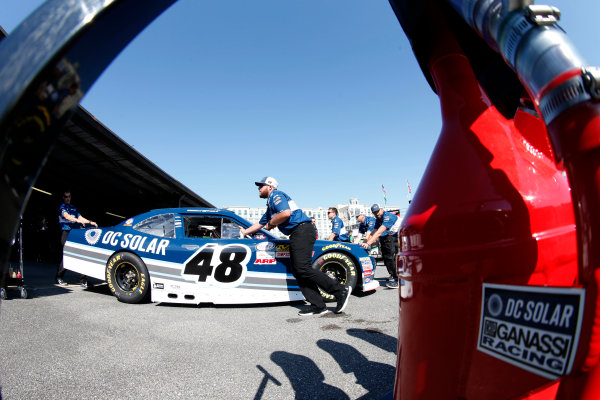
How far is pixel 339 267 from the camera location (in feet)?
14.5

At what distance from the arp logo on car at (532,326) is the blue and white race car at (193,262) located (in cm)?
387

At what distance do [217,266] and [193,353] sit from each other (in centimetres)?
192

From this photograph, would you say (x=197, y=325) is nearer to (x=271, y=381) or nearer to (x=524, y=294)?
(x=271, y=381)

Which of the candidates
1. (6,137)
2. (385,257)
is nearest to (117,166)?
(385,257)

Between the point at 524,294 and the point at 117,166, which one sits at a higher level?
the point at 117,166

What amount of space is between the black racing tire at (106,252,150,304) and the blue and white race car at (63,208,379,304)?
0.01m

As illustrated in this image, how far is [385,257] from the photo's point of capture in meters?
5.90

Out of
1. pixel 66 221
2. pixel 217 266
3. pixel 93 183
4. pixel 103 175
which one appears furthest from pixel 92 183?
pixel 217 266

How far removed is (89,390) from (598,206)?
2472mm

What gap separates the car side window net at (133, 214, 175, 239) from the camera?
14.5 feet

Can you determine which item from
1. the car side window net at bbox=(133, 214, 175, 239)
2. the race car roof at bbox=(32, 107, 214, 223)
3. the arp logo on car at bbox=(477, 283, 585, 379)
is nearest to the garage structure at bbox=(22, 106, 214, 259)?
the race car roof at bbox=(32, 107, 214, 223)

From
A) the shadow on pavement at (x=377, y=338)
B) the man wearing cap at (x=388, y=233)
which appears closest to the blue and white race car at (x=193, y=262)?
the man wearing cap at (x=388, y=233)

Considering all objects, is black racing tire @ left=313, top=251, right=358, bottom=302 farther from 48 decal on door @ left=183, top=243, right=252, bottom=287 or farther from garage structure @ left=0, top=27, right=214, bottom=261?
garage structure @ left=0, top=27, right=214, bottom=261

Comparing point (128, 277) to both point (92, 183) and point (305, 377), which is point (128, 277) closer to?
point (305, 377)
